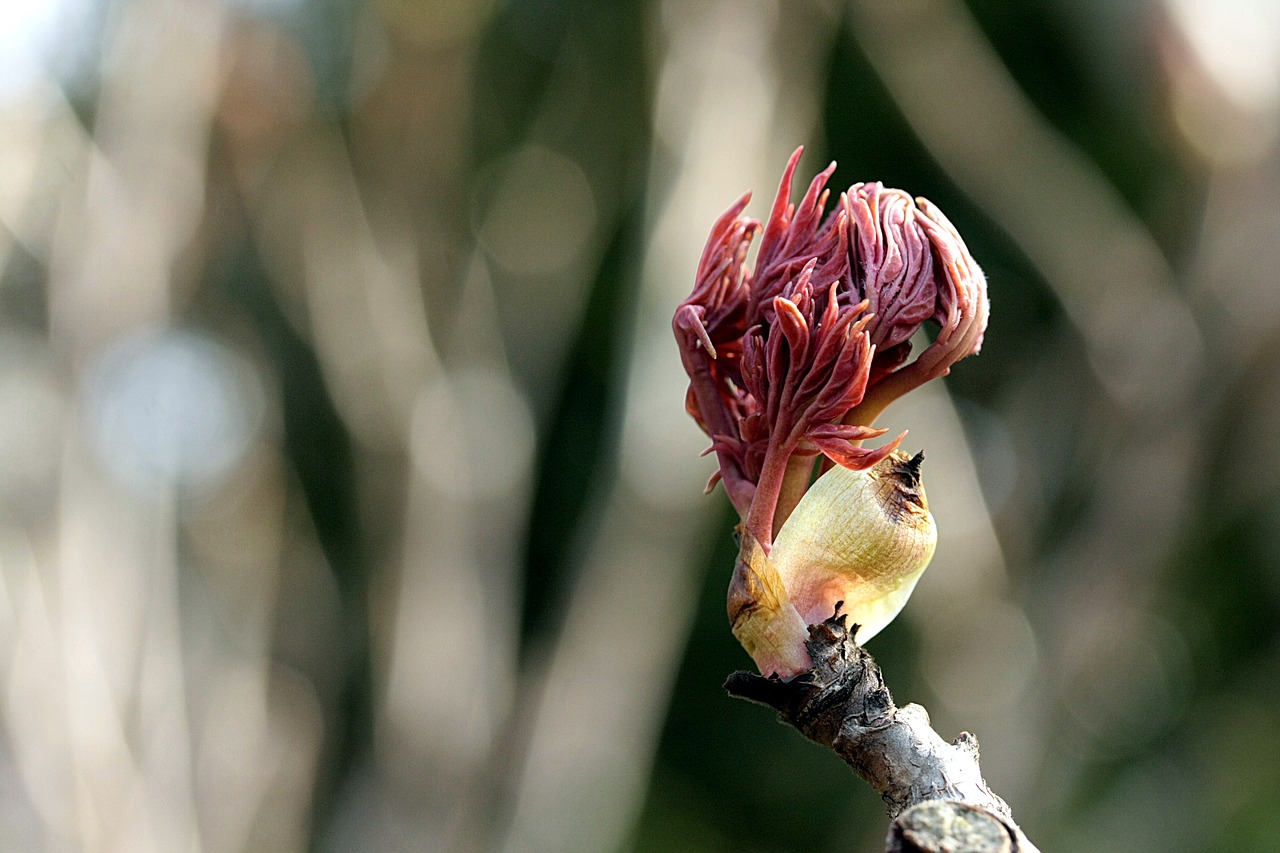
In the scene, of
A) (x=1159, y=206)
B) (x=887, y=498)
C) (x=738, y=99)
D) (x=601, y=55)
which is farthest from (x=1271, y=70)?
(x=887, y=498)

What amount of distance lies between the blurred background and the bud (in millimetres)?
3422

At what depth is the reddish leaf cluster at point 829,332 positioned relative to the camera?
101 centimetres

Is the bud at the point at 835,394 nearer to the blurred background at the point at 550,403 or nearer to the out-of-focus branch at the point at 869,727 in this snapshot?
the out-of-focus branch at the point at 869,727

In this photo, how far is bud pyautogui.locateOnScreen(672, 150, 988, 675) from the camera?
102cm

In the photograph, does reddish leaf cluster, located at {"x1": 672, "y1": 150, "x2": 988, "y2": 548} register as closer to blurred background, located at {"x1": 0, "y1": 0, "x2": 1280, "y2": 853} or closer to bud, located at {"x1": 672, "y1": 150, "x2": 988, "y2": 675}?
bud, located at {"x1": 672, "y1": 150, "x2": 988, "y2": 675}

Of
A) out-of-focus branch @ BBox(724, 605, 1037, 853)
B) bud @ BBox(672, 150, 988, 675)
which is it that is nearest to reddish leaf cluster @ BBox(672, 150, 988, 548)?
bud @ BBox(672, 150, 988, 675)

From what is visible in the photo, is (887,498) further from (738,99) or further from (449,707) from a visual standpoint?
(449,707)

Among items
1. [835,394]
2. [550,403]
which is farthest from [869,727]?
[550,403]

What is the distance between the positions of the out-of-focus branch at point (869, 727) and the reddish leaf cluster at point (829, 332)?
0.46 feet

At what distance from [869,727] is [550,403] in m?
5.67

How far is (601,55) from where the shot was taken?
745cm

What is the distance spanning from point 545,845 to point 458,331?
2.90 meters

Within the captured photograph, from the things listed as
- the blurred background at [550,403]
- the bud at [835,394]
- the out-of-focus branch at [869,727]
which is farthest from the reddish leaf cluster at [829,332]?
the blurred background at [550,403]

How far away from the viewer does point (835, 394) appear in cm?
101
